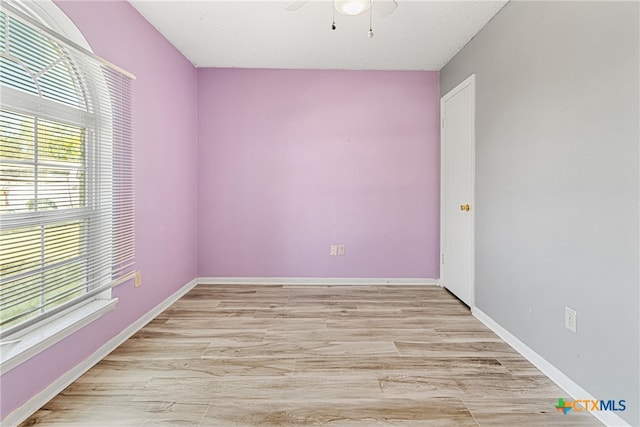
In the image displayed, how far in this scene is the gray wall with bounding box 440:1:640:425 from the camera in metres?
1.53

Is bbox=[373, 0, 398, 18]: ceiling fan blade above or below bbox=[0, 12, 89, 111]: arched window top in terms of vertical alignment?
above

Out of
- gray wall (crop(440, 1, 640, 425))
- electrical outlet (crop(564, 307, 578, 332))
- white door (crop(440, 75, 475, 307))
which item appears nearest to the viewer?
gray wall (crop(440, 1, 640, 425))

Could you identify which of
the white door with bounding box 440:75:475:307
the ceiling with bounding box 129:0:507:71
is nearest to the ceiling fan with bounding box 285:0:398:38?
the ceiling with bounding box 129:0:507:71

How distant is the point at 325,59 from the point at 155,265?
258 centimetres

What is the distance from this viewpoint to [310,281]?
12.9ft

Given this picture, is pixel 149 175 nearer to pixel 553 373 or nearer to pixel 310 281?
pixel 310 281

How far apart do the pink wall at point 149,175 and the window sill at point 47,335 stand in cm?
5

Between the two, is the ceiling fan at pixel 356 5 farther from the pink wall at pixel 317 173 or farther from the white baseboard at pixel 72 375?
the white baseboard at pixel 72 375

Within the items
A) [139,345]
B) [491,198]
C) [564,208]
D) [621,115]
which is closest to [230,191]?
[139,345]

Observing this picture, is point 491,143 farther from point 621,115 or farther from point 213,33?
point 213,33

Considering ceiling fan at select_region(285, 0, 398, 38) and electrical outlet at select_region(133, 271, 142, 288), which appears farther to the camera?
electrical outlet at select_region(133, 271, 142, 288)

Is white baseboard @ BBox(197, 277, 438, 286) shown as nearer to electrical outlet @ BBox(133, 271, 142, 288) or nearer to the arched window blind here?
electrical outlet @ BBox(133, 271, 142, 288)

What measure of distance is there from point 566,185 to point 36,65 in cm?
284

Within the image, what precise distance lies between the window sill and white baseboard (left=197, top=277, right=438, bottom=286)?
5.61 feet
